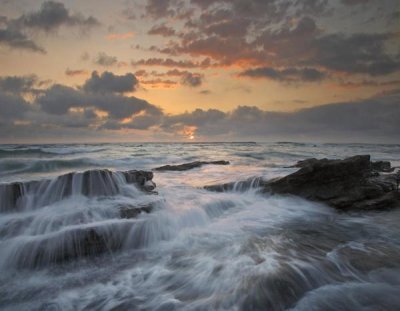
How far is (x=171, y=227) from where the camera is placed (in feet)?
22.4

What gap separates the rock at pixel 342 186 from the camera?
8664 millimetres

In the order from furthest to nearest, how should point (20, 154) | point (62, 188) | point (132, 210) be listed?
1. point (20, 154)
2. point (62, 188)
3. point (132, 210)

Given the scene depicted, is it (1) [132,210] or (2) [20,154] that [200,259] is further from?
(2) [20,154]

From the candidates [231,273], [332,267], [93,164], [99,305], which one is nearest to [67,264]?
[99,305]

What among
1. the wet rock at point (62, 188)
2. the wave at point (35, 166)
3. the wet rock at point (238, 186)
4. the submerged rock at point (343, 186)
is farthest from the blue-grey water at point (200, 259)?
the wave at point (35, 166)

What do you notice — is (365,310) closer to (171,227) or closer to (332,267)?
(332,267)

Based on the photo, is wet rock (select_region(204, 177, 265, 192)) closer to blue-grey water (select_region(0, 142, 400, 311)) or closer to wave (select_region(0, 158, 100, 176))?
blue-grey water (select_region(0, 142, 400, 311))

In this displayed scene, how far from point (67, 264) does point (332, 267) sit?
4.72 metres

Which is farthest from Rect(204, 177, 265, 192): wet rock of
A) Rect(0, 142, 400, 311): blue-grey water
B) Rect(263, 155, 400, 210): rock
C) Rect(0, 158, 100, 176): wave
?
Rect(0, 158, 100, 176): wave

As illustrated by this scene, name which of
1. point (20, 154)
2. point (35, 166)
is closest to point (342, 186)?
point (35, 166)

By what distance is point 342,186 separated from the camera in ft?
30.6

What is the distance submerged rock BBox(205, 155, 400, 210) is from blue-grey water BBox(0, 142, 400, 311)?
0.53m

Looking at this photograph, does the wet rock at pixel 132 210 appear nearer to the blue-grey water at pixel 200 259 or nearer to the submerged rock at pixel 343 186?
the blue-grey water at pixel 200 259

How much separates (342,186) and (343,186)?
3cm
